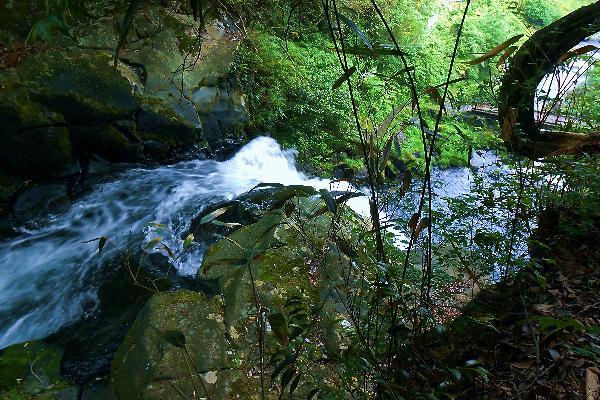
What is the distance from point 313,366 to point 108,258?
278 cm

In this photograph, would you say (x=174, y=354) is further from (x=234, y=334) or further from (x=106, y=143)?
(x=106, y=143)

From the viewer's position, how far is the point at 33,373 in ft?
10.2

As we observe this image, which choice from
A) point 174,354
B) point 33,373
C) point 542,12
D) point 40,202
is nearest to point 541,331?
point 174,354

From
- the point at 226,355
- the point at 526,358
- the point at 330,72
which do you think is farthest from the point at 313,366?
the point at 330,72

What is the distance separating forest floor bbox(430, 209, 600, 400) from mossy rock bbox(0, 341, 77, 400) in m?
2.66

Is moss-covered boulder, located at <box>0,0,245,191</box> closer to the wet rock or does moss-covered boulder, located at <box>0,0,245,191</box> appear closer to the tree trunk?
the wet rock

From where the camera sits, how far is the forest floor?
1.73 metres

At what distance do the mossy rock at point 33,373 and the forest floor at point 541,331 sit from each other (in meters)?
2.66

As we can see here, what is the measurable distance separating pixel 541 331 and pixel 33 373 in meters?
3.41

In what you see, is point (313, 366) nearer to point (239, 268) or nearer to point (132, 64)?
point (239, 268)

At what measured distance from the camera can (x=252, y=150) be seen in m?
6.76

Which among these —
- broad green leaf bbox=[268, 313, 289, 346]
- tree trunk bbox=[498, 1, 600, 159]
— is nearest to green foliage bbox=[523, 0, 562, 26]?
tree trunk bbox=[498, 1, 600, 159]

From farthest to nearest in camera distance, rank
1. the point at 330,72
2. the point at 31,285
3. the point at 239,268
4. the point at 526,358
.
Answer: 1. the point at 330,72
2. the point at 31,285
3. the point at 239,268
4. the point at 526,358

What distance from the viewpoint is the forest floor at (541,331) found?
1.73 meters
